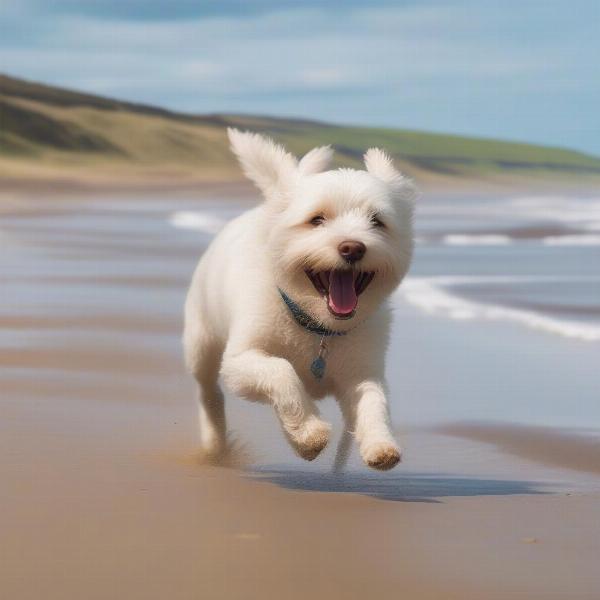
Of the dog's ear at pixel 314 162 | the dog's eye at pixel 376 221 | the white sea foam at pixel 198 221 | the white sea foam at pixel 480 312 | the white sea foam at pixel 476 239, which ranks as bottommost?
the dog's eye at pixel 376 221

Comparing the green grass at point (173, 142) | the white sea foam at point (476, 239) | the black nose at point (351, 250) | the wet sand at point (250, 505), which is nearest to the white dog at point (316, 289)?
the black nose at point (351, 250)

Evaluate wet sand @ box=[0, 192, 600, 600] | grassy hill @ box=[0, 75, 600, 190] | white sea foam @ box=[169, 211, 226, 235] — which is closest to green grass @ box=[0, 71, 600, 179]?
grassy hill @ box=[0, 75, 600, 190]

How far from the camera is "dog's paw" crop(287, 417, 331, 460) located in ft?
18.1

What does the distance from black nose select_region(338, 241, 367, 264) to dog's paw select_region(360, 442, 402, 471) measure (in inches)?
25.7

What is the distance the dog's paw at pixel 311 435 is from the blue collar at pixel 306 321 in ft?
1.32

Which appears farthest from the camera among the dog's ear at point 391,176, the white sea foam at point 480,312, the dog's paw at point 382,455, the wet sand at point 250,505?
the white sea foam at point 480,312

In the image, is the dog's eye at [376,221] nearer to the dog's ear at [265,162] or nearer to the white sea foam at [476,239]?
the dog's ear at [265,162]

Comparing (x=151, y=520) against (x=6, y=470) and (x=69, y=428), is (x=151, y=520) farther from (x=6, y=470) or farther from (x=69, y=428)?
(x=69, y=428)

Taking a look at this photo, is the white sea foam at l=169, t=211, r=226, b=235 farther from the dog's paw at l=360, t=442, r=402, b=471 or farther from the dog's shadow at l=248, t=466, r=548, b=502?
the dog's paw at l=360, t=442, r=402, b=471

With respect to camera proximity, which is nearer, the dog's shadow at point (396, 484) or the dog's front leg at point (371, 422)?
the dog's front leg at point (371, 422)

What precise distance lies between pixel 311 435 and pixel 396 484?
0.54 metres

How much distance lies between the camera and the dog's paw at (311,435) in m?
5.52

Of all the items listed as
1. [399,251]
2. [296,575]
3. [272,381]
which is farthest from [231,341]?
[296,575]

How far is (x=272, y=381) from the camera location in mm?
5617
